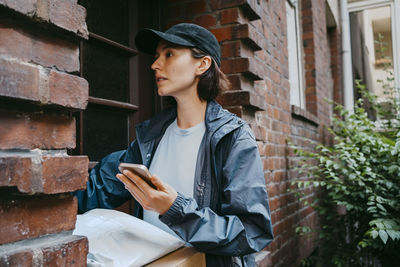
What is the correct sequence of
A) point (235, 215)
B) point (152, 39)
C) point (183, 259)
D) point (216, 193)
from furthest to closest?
point (152, 39) → point (216, 193) → point (235, 215) → point (183, 259)

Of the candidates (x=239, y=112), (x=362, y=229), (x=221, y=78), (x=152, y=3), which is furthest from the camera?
(x=362, y=229)

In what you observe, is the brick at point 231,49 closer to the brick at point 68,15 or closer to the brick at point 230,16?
the brick at point 230,16

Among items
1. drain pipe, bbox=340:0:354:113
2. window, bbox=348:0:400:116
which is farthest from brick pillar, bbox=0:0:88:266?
window, bbox=348:0:400:116

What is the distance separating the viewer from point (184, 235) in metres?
1.13

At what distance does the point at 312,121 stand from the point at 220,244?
3452mm

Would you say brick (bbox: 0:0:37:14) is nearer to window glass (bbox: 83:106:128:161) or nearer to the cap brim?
the cap brim

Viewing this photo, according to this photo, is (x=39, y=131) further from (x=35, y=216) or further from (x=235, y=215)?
(x=235, y=215)

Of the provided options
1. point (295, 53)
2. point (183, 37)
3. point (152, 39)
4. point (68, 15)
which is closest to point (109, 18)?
point (152, 39)

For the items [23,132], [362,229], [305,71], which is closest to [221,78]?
[23,132]

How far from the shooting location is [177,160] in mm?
1512


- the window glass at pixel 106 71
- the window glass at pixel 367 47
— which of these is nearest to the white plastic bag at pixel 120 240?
the window glass at pixel 106 71

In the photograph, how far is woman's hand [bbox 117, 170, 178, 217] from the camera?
104cm

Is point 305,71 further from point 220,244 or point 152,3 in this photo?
point 220,244

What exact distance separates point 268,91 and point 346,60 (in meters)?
4.11
